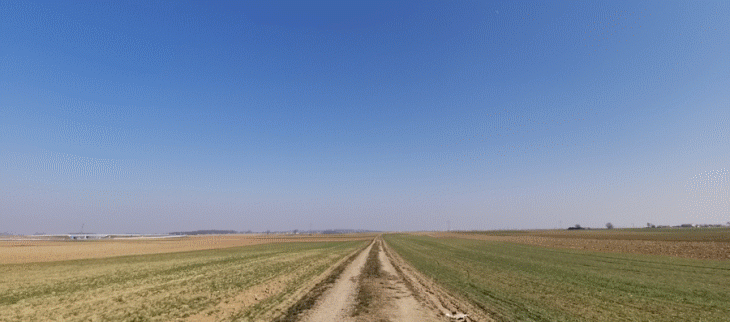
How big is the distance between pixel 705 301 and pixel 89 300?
3082cm

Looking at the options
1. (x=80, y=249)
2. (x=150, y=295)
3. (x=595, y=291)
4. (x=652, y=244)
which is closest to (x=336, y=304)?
(x=150, y=295)

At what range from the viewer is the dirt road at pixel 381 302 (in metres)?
12.6

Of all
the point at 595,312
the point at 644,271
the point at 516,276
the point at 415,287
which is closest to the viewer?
the point at 595,312

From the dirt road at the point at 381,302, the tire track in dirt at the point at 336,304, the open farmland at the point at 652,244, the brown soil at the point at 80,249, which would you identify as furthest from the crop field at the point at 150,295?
the open farmland at the point at 652,244

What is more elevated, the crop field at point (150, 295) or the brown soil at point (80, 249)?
the crop field at point (150, 295)

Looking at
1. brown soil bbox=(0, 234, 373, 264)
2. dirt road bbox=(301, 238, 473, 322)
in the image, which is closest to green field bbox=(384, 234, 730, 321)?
dirt road bbox=(301, 238, 473, 322)

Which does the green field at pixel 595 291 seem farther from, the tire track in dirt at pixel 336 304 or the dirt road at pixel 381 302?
the tire track in dirt at pixel 336 304

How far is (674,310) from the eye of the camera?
13.5 meters

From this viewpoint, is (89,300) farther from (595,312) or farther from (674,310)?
(674,310)

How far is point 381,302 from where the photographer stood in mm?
14906

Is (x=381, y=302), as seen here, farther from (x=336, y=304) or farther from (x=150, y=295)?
(x=150, y=295)

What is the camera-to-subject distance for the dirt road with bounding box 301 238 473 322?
12611mm

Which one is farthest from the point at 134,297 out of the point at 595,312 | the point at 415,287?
the point at 595,312

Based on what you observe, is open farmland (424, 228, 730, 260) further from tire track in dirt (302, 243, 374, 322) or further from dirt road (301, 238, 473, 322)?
tire track in dirt (302, 243, 374, 322)
